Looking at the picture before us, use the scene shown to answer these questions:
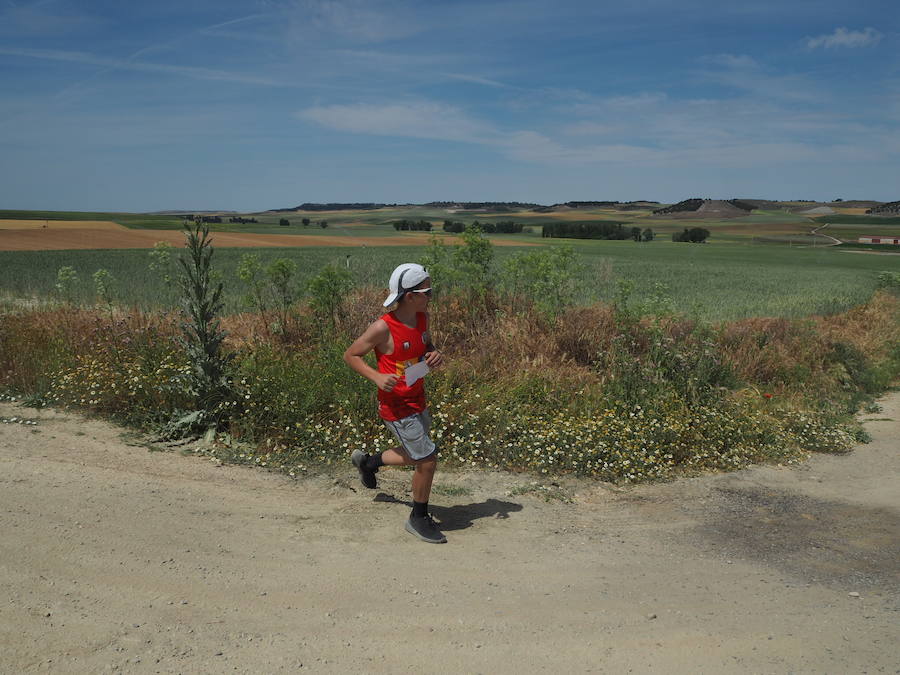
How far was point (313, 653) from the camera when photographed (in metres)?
3.56

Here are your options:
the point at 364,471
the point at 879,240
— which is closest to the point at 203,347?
the point at 364,471

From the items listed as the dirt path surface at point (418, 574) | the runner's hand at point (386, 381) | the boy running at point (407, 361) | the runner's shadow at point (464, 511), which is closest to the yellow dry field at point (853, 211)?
the dirt path surface at point (418, 574)

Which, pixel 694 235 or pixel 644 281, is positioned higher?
pixel 694 235

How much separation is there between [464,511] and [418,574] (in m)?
1.36

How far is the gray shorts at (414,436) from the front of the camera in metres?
4.99

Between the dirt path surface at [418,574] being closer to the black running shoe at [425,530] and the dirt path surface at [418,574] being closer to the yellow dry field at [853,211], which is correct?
the black running shoe at [425,530]

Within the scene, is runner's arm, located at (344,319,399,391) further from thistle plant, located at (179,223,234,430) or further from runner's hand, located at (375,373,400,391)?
thistle plant, located at (179,223,234,430)

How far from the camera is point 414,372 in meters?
4.91

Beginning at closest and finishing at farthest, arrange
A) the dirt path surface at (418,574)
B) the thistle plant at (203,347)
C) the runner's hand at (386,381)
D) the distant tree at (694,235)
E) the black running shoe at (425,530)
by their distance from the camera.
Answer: the dirt path surface at (418,574), the runner's hand at (386,381), the black running shoe at (425,530), the thistle plant at (203,347), the distant tree at (694,235)

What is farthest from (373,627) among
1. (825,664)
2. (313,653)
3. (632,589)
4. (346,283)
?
(346,283)

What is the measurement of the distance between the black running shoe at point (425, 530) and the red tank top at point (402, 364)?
2.74 feet

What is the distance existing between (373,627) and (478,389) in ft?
14.7

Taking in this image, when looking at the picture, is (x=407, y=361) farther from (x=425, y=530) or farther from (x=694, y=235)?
(x=694, y=235)

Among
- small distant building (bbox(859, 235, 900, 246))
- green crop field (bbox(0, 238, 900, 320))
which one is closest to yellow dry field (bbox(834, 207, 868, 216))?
small distant building (bbox(859, 235, 900, 246))
